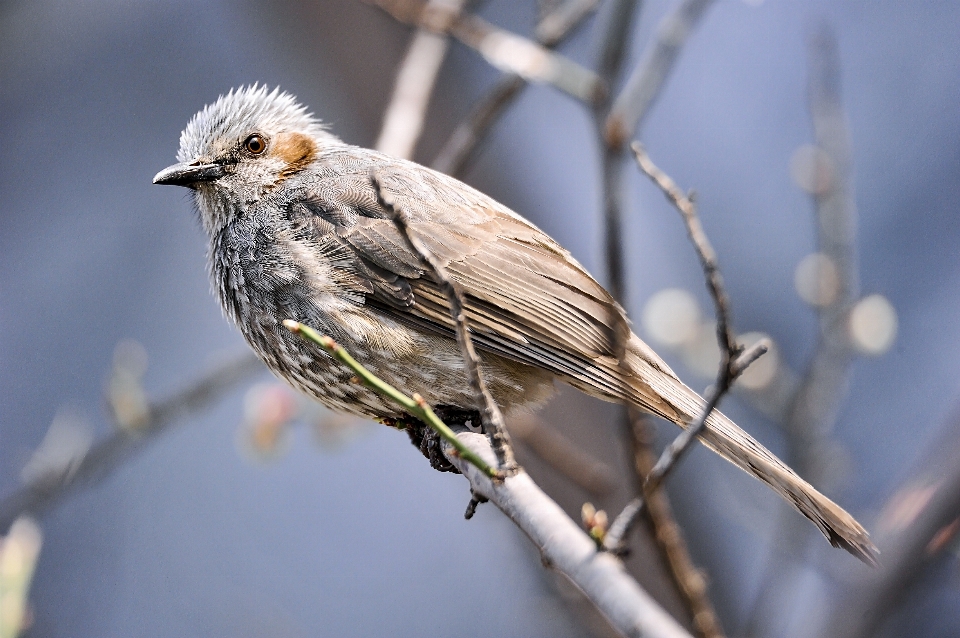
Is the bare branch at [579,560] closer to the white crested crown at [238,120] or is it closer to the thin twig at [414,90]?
the white crested crown at [238,120]

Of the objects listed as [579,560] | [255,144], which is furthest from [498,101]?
[579,560]

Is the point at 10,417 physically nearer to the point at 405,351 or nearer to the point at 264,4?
the point at 264,4

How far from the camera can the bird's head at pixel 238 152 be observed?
395 cm

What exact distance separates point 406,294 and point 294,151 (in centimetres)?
101

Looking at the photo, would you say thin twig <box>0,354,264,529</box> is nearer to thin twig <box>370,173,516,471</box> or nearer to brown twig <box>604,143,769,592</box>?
thin twig <box>370,173,516,471</box>

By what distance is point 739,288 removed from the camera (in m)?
6.84

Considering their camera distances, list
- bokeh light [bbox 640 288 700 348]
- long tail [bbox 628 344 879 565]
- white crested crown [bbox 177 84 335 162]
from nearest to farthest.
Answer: long tail [bbox 628 344 879 565] → white crested crown [bbox 177 84 335 162] → bokeh light [bbox 640 288 700 348]

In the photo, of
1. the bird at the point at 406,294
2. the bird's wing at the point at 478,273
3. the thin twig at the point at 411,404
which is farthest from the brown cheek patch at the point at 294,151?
the thin twig at the point at 411,404

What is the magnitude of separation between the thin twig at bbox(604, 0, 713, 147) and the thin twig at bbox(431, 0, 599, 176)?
557 mm

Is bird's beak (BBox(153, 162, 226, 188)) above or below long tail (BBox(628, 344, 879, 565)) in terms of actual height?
below

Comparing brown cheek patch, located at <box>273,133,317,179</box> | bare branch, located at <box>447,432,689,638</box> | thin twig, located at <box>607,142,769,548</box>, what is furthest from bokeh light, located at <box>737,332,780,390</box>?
thin twig, located at <box>607,142,769,548</box>

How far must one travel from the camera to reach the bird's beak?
3869 millimetres

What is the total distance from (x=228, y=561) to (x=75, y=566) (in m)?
1.05

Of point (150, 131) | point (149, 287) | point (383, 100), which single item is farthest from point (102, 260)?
point (383, 100)
